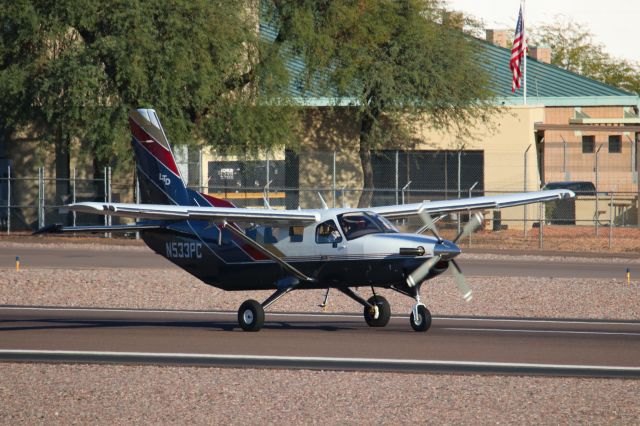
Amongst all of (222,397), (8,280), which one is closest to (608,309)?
(222,397)

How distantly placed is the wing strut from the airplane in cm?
2

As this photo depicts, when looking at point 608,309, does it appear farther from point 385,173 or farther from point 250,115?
point 385,173

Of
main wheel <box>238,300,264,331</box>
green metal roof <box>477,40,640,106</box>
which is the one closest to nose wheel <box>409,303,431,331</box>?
main wheel <box>238,300,264,331</box>

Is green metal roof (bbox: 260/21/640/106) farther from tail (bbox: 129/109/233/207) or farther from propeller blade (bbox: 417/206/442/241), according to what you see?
propeller blade (bbox: 417/206/442/241)

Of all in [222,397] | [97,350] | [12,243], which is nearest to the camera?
[222,397]

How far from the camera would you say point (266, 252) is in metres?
18.4

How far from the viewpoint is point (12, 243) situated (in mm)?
39969

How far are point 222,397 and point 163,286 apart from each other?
13.9 m

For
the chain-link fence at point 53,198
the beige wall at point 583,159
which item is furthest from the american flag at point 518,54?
the chain-link fence at point 53,198

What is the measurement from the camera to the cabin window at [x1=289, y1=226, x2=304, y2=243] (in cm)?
1828

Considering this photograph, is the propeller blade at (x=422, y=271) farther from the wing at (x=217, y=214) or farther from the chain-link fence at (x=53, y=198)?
the chain-link fence at (x=53, y=198)

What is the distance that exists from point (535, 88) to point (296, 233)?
3471 cm

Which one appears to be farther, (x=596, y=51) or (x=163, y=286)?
(x=596, y=51)

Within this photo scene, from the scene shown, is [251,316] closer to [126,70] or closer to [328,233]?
[328,233]
